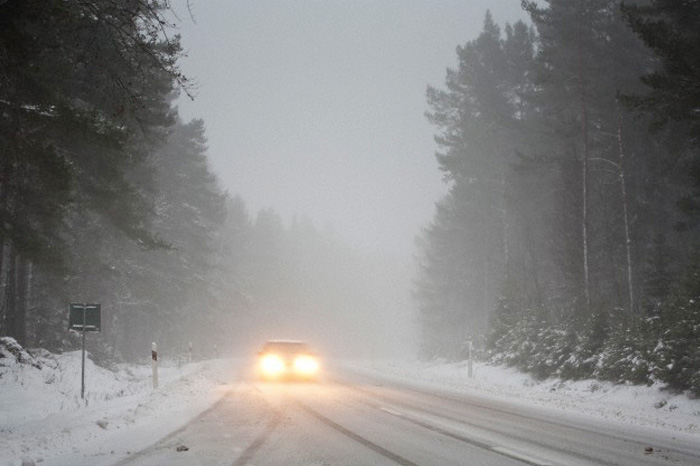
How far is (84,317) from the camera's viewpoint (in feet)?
44.5

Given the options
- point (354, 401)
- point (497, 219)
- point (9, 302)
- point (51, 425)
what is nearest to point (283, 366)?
point (354, 401)

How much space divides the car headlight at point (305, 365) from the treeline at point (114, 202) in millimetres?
5877

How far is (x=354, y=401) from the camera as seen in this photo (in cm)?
1305

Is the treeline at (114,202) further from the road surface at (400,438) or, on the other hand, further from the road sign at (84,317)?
the road surface at (400,438)

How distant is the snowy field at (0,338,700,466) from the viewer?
753 centimetres

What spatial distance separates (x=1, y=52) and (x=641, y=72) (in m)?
26.9

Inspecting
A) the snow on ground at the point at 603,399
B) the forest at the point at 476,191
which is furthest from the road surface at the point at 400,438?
the forest at the point at 476,191

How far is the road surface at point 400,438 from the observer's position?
6.68m

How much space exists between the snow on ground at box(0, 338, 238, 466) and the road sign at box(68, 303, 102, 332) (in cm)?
164

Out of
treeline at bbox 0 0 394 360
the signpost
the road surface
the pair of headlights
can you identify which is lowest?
the pair of headlights

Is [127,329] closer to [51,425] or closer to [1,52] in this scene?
[51,425]

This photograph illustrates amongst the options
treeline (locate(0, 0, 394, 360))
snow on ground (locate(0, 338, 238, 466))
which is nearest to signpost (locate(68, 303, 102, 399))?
treeline (locate(0, 0, 394, 360))

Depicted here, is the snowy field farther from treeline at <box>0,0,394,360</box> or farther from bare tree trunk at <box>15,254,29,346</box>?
treeline at <box>0,0,394,360</box>

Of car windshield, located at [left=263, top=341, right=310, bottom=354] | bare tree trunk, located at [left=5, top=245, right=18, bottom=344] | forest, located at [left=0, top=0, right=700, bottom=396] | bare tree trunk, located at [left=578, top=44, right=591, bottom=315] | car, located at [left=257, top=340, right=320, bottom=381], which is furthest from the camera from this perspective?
bare tree trunk, located at [left=578, top=44, right=591, bottom=315]
